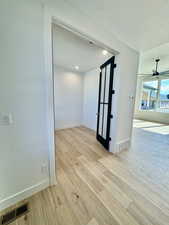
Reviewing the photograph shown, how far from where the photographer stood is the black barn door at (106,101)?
7.64ft

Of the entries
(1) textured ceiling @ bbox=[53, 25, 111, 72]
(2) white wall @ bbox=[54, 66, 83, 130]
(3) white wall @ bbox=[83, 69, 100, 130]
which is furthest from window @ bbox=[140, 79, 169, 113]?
(1) textured ceiling @ bbox=[53, 25, 111, 72]

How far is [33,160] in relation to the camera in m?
1.27

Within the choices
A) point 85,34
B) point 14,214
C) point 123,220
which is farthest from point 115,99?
point 14,214

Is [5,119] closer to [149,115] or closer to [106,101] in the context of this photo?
[106,101]

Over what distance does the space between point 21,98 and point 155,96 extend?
746cm

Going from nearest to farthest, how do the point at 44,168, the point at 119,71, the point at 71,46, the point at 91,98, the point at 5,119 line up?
the point at 5,119 < the point at 44,168 < the point at 119,71 < the point at 71,46 < the point at 91,98

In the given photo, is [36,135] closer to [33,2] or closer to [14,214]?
[14,214]

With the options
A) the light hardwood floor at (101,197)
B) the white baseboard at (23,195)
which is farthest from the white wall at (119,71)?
the white baseboard at (23,195)

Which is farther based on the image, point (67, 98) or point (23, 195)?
point (67, 98)

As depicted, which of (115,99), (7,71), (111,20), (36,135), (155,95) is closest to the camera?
(7,71)

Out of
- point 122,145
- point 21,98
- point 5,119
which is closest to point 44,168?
point 5,119

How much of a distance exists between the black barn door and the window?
5205 millimetres

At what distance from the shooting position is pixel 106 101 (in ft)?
8.53

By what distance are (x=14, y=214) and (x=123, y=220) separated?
1256mm
